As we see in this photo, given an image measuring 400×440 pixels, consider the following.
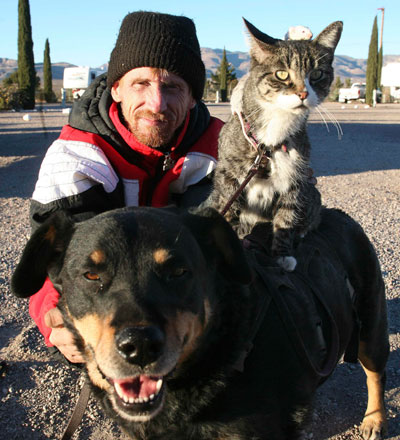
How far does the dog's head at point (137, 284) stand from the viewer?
77.6 inches

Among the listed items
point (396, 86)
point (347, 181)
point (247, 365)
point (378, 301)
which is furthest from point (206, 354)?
point (396, 86)

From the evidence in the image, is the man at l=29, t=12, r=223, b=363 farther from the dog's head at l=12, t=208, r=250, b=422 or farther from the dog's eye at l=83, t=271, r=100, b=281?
the dog's eye at l=83, t=271, r=100, b=281

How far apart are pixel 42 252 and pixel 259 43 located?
259 centimetres

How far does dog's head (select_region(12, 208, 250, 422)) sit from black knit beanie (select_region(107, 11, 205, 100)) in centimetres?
155

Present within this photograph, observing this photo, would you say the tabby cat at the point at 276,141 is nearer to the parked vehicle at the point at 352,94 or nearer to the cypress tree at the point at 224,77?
the cypress tree at the point at 224,77

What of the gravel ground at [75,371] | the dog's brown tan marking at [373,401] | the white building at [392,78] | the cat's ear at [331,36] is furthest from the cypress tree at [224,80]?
the dog's brown tan marking at [373,401]

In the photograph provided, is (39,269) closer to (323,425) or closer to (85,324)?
(85,324)

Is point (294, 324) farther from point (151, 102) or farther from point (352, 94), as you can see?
point (352, 94)

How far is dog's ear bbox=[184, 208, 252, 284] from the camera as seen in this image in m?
2.38

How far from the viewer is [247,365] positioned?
2.27m

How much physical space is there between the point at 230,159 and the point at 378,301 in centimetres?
151

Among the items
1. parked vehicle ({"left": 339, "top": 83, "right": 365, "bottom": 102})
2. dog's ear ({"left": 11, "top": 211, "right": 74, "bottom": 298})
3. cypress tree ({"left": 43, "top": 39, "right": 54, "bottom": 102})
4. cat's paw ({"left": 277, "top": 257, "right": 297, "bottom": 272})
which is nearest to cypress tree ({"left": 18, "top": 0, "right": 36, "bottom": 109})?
cypress tree ({"left": 43, "top": 39, "right": 54, "bottom": 102})

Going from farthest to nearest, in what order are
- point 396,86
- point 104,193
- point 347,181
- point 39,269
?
point 396,86
point 347,181
point 104,193
point 39,269

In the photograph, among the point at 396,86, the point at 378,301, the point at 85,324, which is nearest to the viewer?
the point at 85,324
